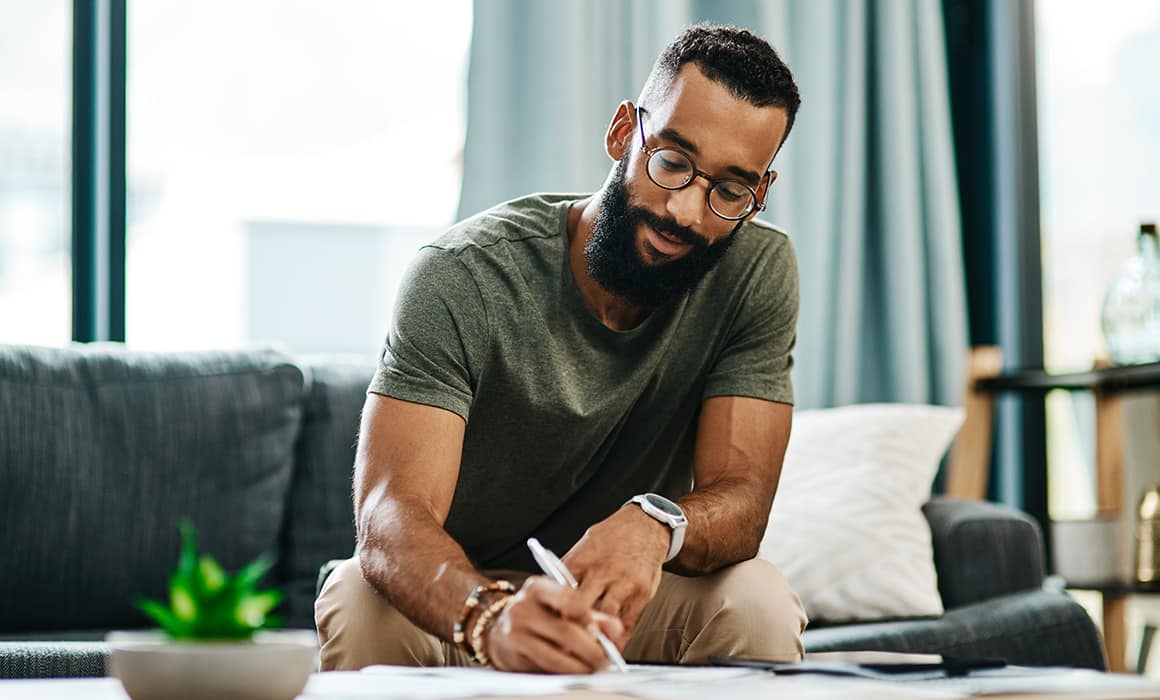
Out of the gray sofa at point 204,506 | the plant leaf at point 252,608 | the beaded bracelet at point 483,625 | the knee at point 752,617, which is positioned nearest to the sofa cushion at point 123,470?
the gray sofa at point 204,506

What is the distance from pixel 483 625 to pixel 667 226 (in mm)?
620

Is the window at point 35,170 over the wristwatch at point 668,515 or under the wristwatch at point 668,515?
over

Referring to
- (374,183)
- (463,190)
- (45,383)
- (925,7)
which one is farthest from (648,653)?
(925,7)

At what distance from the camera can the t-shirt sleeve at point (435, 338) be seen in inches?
56.8

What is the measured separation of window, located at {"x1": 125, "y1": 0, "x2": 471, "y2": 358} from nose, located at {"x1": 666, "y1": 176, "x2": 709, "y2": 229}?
1.15 metres

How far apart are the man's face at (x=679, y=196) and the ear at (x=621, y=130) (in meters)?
0.05

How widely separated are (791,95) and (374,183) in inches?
53.6

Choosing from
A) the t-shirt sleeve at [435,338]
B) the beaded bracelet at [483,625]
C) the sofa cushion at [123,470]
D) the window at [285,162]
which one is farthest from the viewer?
the window at [285,162]

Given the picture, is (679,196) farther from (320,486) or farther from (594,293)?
(320,486)

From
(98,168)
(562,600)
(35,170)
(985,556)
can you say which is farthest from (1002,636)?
(35,170)

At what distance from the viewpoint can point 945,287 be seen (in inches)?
117

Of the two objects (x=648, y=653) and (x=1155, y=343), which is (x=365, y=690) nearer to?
(x=648, y=653)

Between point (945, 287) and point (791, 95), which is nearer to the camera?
point (791, 95)

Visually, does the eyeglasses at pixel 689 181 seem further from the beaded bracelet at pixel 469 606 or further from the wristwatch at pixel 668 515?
the beaded bracelet at pixel 469 606
